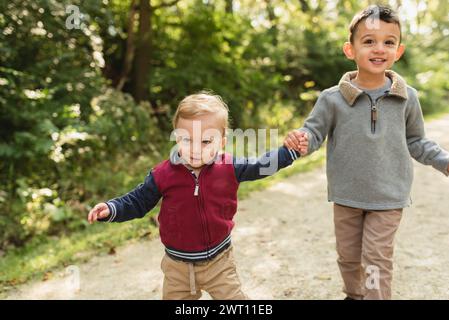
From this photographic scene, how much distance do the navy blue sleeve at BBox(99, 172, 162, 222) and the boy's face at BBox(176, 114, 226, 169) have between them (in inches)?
9.4

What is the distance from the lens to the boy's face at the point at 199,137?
228 cm

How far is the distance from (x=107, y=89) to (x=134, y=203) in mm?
4936

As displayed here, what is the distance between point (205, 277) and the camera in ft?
7.99

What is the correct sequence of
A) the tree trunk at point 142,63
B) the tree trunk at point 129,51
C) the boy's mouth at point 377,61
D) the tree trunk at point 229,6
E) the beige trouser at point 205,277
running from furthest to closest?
the tree trunk at point 229,6, the tree trunk at point 142,63, the tree trunk at point 129,51, the boy's mouth at point 377,61, the beige trouser at point 205,277

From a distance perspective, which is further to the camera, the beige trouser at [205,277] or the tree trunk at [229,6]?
the tree trunk at [229,6]

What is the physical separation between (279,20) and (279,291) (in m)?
9.40

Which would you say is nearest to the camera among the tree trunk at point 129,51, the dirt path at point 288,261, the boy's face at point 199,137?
the boy's face at point 199,137

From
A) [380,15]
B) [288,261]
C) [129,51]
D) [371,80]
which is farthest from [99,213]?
[129,51]

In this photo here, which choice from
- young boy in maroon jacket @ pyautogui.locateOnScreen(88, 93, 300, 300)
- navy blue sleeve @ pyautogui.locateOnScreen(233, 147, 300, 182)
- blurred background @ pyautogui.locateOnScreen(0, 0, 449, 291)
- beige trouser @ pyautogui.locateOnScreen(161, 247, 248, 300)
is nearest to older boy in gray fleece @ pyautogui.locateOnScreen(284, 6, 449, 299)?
→ navy blue sleeve @ pyautogui.locateOnScreen(233, 147, 300, 182)

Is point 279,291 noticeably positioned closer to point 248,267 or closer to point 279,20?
point 248,267

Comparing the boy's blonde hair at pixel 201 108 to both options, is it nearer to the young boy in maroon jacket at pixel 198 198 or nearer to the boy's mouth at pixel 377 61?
the young boy in maroon jacket at pixel 198 198

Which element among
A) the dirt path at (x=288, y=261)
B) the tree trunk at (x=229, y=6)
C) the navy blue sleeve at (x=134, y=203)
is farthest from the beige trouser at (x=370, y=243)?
the tree trunk at (x=229, y=6)

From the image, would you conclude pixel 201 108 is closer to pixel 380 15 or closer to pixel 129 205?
pixel 129 205

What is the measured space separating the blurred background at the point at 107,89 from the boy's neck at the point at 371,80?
281 centimetres
